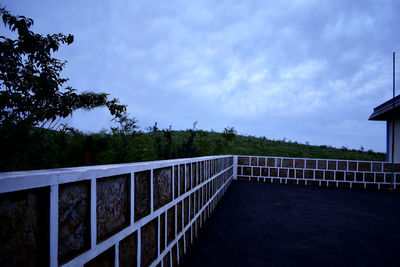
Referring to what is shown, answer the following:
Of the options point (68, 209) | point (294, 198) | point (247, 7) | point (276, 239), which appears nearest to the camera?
point (68, 209)

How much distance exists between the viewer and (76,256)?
→ 935mm

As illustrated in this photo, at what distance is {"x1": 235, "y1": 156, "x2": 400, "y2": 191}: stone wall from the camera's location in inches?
345

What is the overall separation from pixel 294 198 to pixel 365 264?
12.6 feet

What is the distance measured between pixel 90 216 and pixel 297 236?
10.1 ft

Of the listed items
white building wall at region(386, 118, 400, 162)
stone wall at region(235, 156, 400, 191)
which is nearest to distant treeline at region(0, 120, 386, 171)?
stone wall at region(235, 156, 400, 191)

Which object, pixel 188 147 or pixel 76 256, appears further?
pixel 188 147

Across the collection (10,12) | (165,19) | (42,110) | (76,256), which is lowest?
(76,256)

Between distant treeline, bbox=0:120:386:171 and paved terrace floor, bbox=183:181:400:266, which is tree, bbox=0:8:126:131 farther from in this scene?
paved terrace floor, bbox=183:181:400:266

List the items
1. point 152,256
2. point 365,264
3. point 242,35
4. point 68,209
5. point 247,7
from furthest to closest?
1. point 242,35
2. point 247,7
3. point 365,264
4. point 152,256
5. point 68,209

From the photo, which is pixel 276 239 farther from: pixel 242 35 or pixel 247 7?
pixel 242 35

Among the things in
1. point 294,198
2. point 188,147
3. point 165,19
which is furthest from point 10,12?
point 294,198

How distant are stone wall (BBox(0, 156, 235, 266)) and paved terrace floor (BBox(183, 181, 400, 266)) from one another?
0.89m

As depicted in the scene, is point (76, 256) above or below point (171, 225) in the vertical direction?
above

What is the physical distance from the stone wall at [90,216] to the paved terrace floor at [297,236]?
0.89 m
